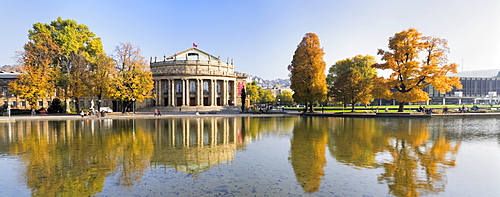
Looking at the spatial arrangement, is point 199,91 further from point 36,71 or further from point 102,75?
point 36,71

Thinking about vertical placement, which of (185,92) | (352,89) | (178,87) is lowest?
(185,92)

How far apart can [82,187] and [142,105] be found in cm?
7771

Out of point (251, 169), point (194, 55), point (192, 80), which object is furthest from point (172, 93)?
point (251, 169)

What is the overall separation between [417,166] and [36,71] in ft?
193

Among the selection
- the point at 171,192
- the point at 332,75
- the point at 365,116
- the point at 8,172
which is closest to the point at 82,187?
the point at 171,192

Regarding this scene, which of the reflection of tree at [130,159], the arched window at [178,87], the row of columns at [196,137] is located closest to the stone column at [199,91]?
the arched window at [178,87]

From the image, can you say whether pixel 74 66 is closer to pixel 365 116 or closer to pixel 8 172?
pixel 8 172

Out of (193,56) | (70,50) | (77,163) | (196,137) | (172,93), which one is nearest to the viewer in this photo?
(77,163)

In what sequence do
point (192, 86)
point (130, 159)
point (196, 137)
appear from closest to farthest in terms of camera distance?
1. point (130, 159)
2. point (196, 137)
3. point (192, 86)

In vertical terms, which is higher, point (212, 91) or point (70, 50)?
point (70, 50)

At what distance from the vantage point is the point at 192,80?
79562 mm

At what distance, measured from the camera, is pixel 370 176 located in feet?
32.7

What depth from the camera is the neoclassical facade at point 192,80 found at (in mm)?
77625

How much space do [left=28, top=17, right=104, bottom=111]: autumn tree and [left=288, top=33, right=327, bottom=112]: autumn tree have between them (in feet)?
129
